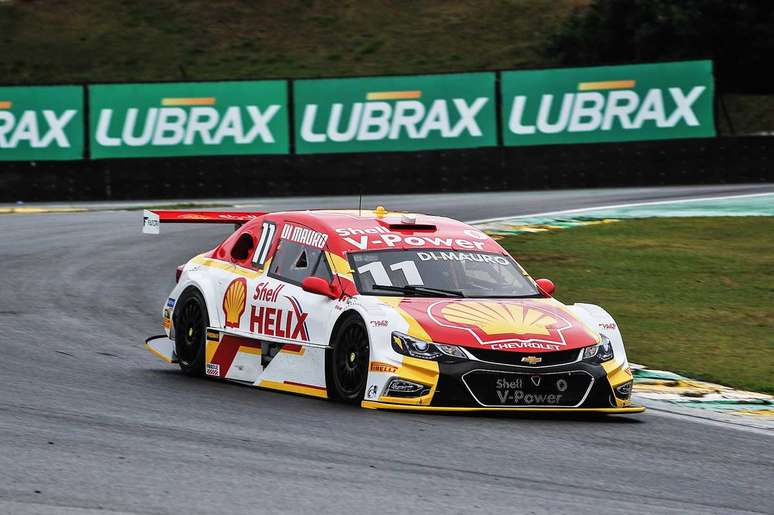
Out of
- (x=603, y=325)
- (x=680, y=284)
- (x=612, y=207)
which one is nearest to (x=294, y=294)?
(x=603, y=325)


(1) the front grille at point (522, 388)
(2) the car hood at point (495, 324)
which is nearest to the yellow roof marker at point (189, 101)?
(2) the car hood at point (495, 324)

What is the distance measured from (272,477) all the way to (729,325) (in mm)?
8198

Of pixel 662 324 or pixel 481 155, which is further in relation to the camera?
pixel 481 155

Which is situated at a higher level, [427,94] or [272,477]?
[427,94]

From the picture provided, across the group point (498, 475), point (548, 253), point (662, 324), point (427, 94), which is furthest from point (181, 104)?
point (498, 475)

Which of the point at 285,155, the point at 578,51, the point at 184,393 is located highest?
the point at 578,51

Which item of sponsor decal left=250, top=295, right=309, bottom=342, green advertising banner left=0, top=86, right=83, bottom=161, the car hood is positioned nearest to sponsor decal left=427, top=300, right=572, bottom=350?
the car hood

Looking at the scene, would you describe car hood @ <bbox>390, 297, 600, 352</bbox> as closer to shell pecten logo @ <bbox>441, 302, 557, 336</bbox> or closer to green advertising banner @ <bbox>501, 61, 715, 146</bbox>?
shell pecten logo @ <bbox>441, 302, 557, 336</bbox>

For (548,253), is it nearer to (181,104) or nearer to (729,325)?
(729,325)

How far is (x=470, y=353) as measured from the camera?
914 cm

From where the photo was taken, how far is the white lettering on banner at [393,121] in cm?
2986

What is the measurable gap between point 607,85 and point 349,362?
21792 millimetres

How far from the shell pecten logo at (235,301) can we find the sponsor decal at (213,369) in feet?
1.10

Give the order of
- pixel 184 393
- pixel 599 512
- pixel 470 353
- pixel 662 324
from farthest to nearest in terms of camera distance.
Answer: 1. pixel 662 324
2. pixel 184 393
3. pixel 470 353
4. pixel 599 512
